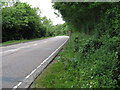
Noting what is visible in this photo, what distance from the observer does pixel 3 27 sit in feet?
83.5

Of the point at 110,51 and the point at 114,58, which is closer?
the point at 114,58

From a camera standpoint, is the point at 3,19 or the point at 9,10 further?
the point at 9,10

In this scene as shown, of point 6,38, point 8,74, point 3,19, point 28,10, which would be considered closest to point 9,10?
point 3,19

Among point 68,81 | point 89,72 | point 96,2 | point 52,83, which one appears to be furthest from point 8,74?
point 96,2

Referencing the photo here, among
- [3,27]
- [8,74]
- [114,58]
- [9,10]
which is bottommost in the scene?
[8,74]

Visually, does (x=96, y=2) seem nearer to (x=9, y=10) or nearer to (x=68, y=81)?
(x=68, y=81)

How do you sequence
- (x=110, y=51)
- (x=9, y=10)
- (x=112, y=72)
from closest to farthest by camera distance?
1. (x=112, y=72)
2. (x=110, y=51)
3. (x=9, y=10)

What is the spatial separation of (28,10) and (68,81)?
3800 centimetres

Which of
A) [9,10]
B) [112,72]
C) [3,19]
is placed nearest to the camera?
[112,72]

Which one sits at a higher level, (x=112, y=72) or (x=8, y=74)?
(x=112, y=72)

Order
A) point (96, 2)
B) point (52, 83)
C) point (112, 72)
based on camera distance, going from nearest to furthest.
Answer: point (112, 72), point (52, 83), point (96, 2)

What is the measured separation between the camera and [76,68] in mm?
5898

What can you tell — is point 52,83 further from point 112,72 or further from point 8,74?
point 8,74

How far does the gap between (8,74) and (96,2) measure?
16.2 ft
